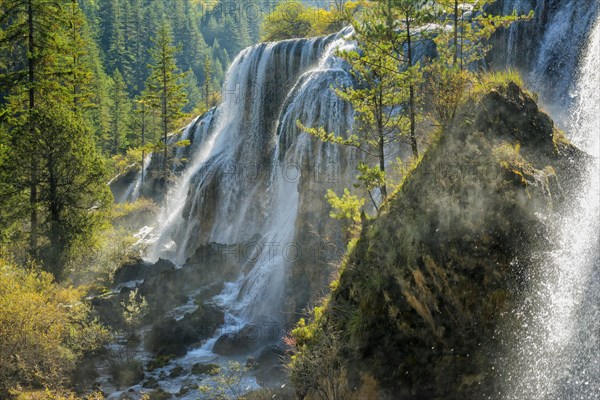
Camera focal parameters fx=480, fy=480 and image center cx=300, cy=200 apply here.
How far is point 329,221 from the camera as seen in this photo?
20.7 metres

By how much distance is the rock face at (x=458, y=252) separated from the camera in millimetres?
7914

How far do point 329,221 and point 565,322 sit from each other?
45.2 feet

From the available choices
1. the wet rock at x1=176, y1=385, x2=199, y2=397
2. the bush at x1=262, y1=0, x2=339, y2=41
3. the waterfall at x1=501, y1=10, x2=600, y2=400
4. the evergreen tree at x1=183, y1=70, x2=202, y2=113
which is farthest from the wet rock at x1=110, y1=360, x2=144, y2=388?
the evergreen tree at x1=183, y1=70, x2=202, y2=113

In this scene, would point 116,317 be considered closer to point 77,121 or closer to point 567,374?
point 77,121

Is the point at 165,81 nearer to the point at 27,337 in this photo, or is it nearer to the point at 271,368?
the point at 271,368

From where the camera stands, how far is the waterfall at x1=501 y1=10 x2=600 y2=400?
6746mm

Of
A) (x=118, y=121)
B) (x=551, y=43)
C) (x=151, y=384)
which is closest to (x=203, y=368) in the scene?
(x=151, y=384)

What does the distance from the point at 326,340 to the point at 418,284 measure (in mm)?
2320

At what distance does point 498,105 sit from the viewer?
8891mm

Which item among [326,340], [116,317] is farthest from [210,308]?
[326,340]

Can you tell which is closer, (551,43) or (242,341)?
(551,43)

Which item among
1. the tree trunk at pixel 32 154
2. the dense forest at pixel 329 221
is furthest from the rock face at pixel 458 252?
the tree trunk at pixel 32 154

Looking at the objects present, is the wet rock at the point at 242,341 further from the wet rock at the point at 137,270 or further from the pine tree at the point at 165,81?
the pine tree at the point at 165,81

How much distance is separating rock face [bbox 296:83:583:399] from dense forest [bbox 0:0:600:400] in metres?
0.04
